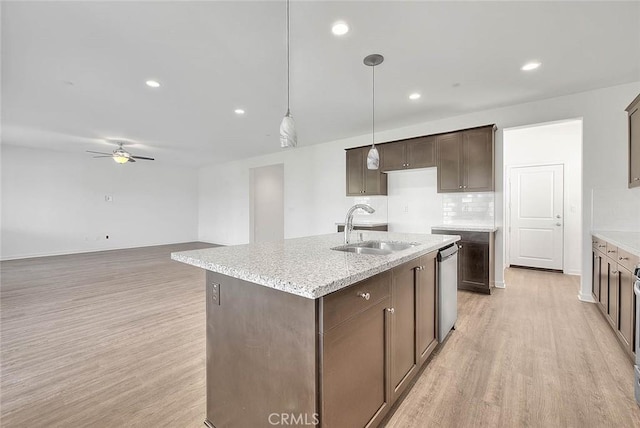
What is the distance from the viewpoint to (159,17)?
213cm

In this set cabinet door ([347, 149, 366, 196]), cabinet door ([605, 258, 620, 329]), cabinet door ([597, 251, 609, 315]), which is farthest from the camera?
cabinet door ([347, 149, 366, 196])

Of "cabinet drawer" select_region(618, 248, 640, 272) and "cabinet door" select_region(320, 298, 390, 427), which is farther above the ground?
"cabinet drawer" select_region(618, 248, 640, 272)

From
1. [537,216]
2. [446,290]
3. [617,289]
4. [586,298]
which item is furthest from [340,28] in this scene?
[537,216]

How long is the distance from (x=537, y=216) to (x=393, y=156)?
10.3 feet

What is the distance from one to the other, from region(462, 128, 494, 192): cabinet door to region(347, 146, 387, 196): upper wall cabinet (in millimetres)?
1400

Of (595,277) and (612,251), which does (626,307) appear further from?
(595,277)

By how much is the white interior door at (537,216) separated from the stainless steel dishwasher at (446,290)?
3.90 metres

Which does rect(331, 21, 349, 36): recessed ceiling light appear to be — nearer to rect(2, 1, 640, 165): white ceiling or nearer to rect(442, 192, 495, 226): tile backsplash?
rect(2, 1, 640, 165): white ceiling

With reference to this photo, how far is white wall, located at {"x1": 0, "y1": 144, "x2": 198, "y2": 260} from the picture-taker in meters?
6.55

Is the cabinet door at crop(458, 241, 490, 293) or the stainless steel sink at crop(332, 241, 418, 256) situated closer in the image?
the stainless steel sink at crop(332, 241, 418, 256)

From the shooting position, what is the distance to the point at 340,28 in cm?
223

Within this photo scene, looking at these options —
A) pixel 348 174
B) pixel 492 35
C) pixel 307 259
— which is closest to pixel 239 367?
pixel 307 259

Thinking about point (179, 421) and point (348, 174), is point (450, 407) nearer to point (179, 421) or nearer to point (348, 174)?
point (179, 421)

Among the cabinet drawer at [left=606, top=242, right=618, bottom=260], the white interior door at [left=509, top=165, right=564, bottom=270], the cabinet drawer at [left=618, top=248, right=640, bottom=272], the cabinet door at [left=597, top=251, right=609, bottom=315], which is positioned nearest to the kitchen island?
the cabinet drawer at [left=618, top=248, right=640, bottom=272]
